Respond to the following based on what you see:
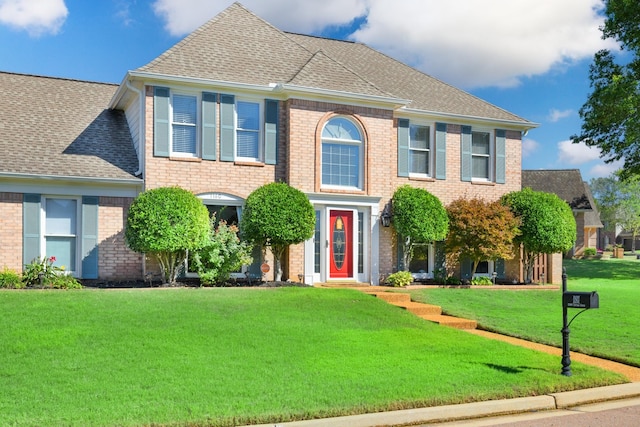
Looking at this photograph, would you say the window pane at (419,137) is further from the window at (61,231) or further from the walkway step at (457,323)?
the window at (61,231)

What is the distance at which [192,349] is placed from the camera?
8.92m

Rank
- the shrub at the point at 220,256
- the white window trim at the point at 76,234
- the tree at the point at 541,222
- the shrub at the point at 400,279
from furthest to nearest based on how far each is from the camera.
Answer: the tree at the point at 541,222
the shrub at the point at 400,279
the white window trim at the point at 76,234
the shrub at the point at 220,256

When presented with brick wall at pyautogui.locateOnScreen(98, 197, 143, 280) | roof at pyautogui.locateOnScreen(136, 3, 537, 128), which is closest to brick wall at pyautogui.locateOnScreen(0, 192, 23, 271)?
brick wall at pyautogui.locateOnScreen(98, 197, 143, 280)

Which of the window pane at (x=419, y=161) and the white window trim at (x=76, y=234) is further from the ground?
the window pane at (x=419, y=161)

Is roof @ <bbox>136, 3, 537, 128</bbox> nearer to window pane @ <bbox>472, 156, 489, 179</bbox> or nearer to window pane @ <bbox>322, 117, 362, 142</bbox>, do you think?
window pane @ <bbox>322, 117, 362, 142</bbox>

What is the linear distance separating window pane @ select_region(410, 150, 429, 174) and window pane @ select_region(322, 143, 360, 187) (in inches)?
102

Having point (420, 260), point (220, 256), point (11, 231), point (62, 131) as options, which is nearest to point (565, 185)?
point (420, 260)

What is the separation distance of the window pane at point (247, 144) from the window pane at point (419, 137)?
5.34 m

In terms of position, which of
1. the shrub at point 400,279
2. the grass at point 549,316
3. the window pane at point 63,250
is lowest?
the grass at point 549,316

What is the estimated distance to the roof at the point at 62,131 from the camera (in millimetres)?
16453

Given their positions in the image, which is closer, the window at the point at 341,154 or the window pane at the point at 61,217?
the window pane at the point at 61,217

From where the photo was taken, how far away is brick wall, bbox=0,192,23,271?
15651 mm

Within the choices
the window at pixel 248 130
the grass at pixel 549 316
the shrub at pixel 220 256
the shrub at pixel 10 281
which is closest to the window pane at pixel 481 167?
the grass at pixel 549 316

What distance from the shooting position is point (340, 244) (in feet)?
59.7
